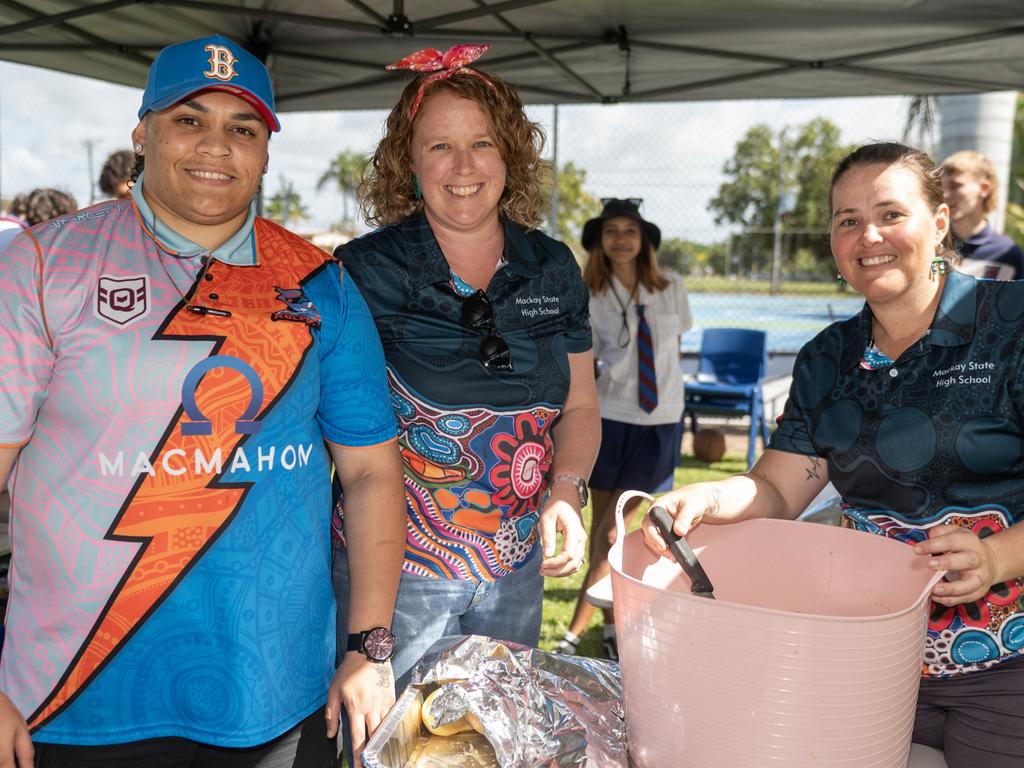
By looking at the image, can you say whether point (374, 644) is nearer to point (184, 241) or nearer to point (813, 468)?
point (184, 241)

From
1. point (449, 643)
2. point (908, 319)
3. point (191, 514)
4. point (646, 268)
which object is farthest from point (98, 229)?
point (646, 268)

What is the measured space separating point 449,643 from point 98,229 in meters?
0.83

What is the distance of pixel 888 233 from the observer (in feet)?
5.16

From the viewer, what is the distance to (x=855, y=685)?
104 centimetres

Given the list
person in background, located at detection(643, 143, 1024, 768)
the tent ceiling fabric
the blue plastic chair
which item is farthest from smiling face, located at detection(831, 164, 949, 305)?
the blue plastic chair

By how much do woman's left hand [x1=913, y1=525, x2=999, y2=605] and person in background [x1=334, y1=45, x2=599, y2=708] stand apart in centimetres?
62

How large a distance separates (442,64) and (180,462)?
3.26 feet

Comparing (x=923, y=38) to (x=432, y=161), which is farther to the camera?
(x=923, y=38)

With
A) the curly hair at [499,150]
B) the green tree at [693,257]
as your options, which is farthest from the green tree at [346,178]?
the green tree at [693,257]

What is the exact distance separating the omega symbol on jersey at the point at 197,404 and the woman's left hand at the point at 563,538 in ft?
1.65

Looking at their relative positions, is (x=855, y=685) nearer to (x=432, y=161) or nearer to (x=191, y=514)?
(x=191, y=514)

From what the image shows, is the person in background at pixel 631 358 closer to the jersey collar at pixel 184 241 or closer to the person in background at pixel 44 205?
the person in background at pixel 44 205

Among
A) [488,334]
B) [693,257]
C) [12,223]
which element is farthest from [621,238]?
[693,257]

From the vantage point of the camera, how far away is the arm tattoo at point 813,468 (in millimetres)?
1728
